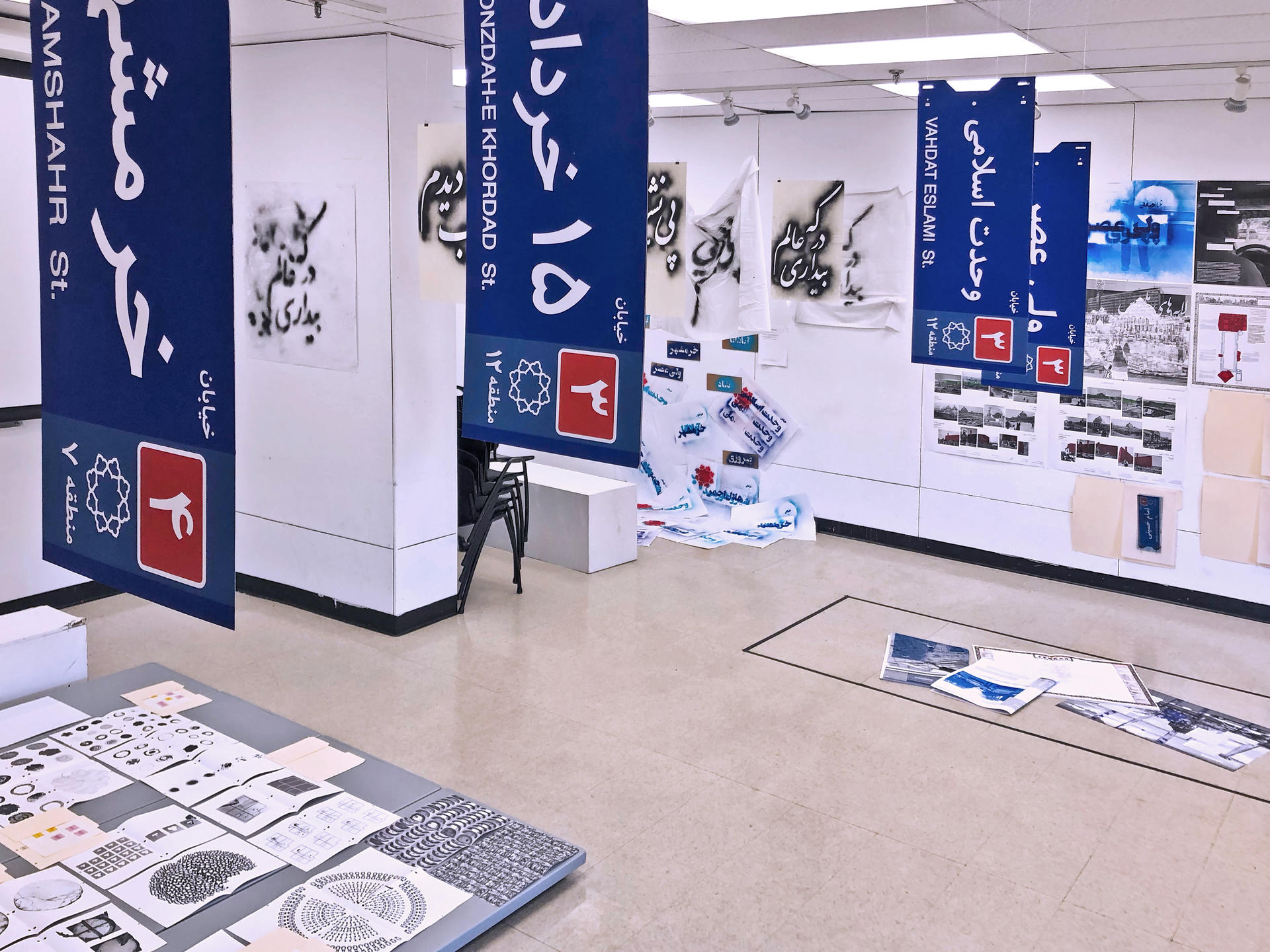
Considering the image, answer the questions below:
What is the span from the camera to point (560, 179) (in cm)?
259

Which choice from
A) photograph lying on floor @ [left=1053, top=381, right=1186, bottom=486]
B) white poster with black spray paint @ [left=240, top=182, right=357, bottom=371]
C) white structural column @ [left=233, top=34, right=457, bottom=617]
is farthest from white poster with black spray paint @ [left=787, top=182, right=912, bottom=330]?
white poster with black spray paint @ [left=240, top=182, right=357, bottom=371]

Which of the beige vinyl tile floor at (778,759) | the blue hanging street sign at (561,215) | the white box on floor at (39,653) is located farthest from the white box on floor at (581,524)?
the blue hanging street sign at (561,215)

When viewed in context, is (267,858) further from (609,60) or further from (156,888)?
(609,60)

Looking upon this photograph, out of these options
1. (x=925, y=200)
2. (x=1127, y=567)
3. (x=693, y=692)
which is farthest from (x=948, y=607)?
(x=925, y=200)

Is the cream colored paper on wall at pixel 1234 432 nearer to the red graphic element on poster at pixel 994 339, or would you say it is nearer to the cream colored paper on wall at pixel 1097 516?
the cream colored paper on wall at pixel 1097 516

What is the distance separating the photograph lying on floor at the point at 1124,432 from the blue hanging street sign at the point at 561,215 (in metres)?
4.74

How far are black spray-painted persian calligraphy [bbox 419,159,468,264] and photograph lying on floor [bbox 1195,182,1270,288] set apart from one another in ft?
14.0

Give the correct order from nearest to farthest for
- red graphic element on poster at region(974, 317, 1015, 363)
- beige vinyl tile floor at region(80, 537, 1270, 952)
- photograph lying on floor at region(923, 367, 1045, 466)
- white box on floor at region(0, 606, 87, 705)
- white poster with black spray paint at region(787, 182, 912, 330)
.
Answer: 1. beige vinyl tile floor at region(80, 537, 1270, 952)
2. white box on floor at region(0, 606, 87, 705)
3. red graphic element on poster at region(974, 317, 1015, 363)
4. white poster with black spray paint at region(787, 182, 912, 330)
5. photograph lying on floor at region(923, 367, 1045, 466)

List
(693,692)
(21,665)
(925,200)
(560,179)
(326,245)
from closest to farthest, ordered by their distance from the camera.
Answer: (560,179) < (21,665) < (925,200) < (693,692) < (326,245)

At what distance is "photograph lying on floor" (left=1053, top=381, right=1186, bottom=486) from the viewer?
6.70 meters

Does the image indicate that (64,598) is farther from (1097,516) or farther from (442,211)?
(1097,516)

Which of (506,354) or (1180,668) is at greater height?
(506,354)

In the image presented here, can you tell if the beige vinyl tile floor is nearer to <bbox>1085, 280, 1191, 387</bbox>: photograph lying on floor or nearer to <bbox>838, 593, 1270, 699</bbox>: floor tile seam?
<bbox>838, 593, 1270, 699</bbox>: floor tile seam

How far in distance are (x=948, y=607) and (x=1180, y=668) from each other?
1323mm
